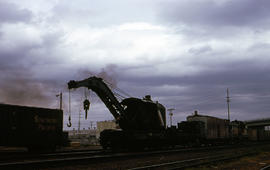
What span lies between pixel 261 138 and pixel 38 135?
5490 cm

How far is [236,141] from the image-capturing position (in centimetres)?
4300

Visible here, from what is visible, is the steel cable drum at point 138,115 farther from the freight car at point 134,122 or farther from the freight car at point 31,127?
the freight car at point 31,127

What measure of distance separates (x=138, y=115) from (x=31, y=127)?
306 inches

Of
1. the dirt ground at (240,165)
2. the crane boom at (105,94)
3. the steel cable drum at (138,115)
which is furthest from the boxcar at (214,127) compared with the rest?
the dirt ground at (240,165)

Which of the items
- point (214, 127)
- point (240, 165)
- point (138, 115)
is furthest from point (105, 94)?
point (214, 127)

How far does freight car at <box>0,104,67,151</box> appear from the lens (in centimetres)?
1742

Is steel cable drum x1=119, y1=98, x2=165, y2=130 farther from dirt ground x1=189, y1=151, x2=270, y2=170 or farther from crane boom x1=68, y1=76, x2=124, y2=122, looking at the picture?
dirt ground x1=189, y1=151, x2=270, y2=170

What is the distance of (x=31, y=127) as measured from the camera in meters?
18.8

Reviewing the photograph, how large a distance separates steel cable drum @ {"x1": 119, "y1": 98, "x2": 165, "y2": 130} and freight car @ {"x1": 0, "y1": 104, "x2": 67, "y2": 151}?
489cm

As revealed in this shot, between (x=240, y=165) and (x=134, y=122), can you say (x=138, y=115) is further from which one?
(x=240, y=165)

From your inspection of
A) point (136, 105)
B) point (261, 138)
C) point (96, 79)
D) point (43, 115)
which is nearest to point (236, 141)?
point (261, 138)

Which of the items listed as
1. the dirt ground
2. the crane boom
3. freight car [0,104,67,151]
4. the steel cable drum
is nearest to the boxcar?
the steel cable drum

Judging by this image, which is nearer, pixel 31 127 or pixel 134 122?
pixel 31 127

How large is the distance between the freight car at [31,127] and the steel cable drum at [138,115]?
489cm
